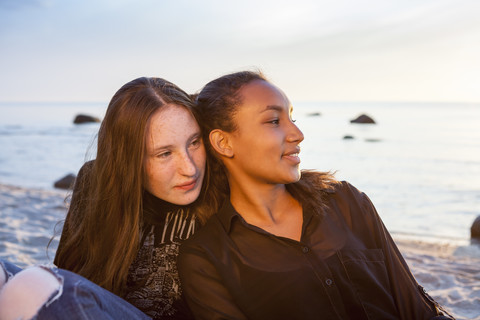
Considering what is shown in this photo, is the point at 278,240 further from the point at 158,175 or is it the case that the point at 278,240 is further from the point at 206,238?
the point at 158,175

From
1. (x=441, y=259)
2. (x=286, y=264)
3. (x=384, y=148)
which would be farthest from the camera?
(x=384, y=148)

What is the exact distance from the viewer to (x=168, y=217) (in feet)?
10.6

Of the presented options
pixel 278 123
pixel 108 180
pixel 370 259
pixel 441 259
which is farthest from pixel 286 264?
pixel 441 259

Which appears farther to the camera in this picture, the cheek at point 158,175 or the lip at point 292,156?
the cheek at point 158,175

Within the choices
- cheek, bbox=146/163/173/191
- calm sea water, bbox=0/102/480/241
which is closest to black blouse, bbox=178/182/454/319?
cheek, bbox=146/163/173/191

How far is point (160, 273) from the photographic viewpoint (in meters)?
3.00

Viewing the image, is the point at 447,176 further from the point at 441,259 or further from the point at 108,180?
the point at 108,180

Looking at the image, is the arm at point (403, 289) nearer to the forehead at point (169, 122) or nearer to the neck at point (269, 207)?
the neck at point (269, 207)

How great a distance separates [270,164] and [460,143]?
19.7 m

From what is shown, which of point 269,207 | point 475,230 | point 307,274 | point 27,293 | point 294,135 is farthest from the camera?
point 475,230

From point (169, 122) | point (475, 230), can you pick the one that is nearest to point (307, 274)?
point (169, 122)

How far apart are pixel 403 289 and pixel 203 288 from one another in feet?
4.04

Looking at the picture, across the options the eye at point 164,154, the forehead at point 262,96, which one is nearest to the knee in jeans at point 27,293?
the eye at point 164,154

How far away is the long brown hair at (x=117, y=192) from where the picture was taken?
2.97m
